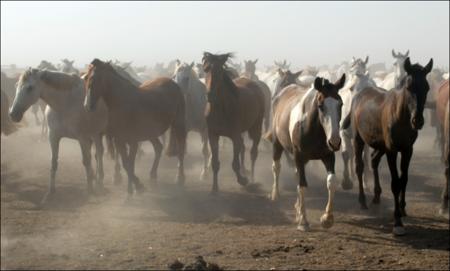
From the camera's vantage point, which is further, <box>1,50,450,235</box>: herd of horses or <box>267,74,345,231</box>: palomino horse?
<box>1,50,450,235</box>: herd of horses

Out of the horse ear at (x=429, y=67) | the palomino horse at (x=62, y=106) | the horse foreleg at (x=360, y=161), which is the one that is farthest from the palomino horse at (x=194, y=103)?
the horse ear at (x=429, y=67)

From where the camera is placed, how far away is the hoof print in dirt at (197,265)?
6324 mm

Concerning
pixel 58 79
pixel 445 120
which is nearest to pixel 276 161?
pixel 445 120

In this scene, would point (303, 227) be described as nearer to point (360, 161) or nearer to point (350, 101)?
point (360, 161)

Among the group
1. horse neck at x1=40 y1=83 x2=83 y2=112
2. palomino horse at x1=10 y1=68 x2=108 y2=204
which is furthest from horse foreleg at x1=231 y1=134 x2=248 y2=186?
horse neck at x1=40 y1=83 x2=83 y2=112

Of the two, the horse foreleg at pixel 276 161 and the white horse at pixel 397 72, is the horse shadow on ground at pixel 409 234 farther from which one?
the white horse at pixel 397 72

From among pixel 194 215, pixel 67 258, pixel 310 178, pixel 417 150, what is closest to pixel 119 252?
pixel 67 258

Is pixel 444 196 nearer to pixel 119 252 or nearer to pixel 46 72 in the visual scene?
pixel 119 252

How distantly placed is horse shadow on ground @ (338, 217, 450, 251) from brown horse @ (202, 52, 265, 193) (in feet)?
10.7

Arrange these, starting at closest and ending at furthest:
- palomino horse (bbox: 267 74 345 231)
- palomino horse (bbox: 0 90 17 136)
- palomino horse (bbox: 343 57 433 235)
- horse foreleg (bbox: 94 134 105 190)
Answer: palomino horse (bbox: 267 74 345 231) < palomino horse (bbox: 343 57 433 235) < horse foreleg (bbox: 94 134 105 190) < palomino horse (bbox: 0 90 17 136)

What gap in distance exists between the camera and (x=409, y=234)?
8000 millimetres

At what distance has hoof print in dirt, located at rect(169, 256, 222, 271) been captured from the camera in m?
6.32

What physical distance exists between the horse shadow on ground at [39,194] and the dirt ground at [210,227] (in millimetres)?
22

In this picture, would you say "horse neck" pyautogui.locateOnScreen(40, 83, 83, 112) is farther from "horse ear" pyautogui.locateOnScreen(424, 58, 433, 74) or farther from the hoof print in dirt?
"horse ear" pyautogui.locateOnScreen(424, 58, 433, 74)
